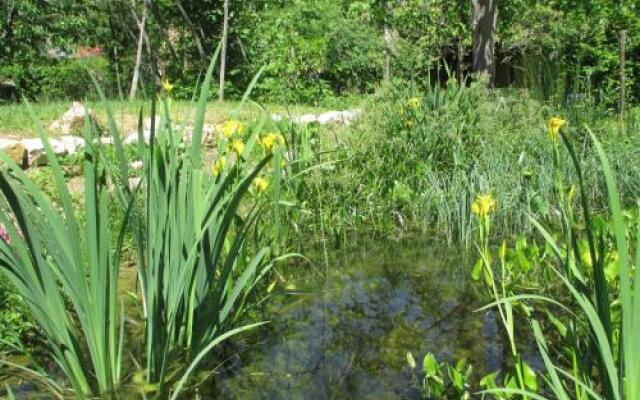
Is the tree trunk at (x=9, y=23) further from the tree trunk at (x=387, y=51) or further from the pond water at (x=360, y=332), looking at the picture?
the pond water at (x=360, y=332)

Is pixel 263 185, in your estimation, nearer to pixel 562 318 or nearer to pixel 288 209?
pixel 288 209

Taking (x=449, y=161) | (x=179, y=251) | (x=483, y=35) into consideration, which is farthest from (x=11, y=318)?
(x=483, y=35)

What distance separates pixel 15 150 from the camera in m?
5.80

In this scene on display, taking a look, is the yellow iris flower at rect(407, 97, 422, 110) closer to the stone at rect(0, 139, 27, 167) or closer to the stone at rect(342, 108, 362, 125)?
the stone at rect(342, 108, 362, 125)

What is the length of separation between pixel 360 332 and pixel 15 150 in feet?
14.1

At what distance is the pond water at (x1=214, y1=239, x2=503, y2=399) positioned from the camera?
7.62ft

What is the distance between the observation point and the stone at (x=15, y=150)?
18.9ft

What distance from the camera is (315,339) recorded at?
271 cm

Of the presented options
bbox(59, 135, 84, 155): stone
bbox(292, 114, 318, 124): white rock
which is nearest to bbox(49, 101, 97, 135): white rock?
bbox(59, 135, 84, 155): stone

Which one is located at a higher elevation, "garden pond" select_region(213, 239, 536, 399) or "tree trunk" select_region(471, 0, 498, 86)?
"tree trunk" select_region(471, 0, 498, 86)

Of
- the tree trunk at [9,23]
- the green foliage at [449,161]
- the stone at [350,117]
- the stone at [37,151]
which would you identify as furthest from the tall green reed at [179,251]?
the tree trunk at [9,23]

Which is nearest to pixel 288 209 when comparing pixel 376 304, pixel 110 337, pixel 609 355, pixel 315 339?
pixel 376 304

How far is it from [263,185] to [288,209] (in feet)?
2.22

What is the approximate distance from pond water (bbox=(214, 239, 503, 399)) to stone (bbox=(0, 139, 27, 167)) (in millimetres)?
3429
